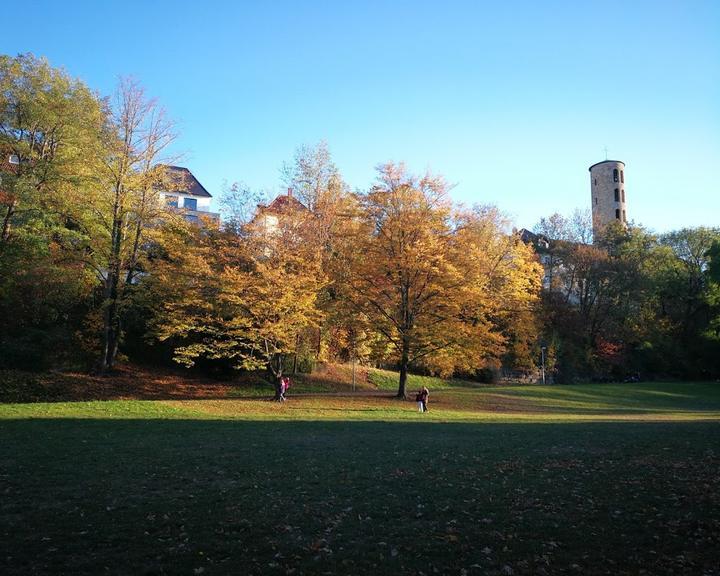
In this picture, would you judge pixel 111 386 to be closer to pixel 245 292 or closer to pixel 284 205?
pixel 245 292

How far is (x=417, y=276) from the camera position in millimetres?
29375

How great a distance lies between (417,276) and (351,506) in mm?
21972

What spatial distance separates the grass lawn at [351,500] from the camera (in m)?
5.81

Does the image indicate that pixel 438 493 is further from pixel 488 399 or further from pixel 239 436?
pixel 488 399

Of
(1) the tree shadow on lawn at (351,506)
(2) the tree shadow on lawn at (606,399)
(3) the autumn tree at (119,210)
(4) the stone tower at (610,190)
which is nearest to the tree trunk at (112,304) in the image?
(3) the autumn tree at (119,210)

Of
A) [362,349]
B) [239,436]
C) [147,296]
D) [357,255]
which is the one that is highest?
[357,255]

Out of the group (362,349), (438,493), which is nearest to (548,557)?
(438,493)

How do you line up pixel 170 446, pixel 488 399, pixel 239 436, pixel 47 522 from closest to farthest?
pixel 47 522, pixel 170 446, pixel 239 436, pixel 488 399

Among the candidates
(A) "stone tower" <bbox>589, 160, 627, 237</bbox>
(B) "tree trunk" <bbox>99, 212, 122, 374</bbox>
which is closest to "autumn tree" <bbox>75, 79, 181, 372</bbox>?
(B) "tree trunk" <bbox>99, 212, 122, 374</bbox>

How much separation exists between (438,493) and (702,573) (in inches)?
157

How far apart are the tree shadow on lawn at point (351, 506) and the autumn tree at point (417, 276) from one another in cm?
1493

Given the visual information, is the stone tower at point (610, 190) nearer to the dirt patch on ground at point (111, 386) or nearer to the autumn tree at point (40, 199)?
the dirt patch on ground at point (111, 386)

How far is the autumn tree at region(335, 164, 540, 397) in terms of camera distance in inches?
1134

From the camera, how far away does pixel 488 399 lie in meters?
32.9
